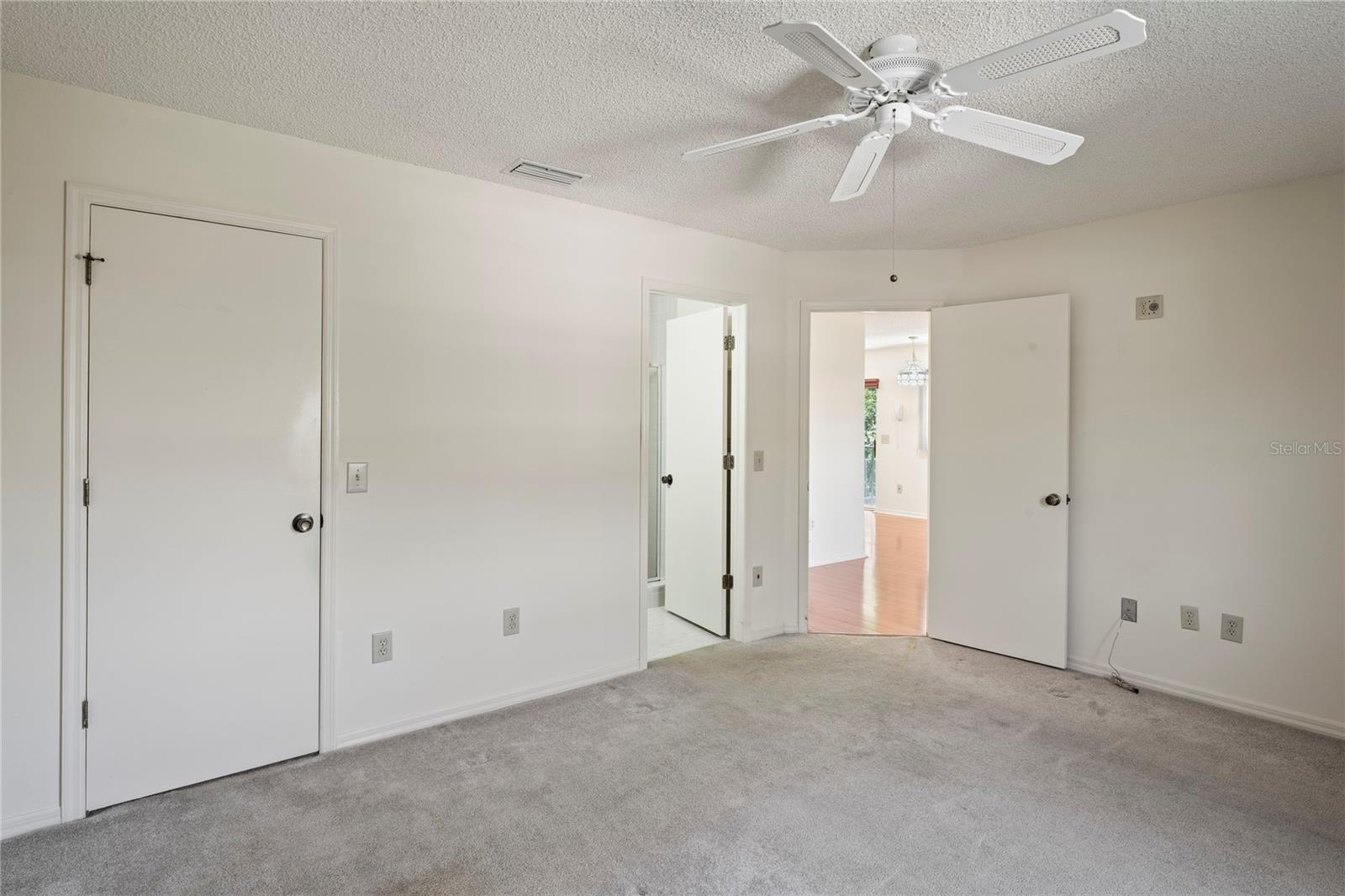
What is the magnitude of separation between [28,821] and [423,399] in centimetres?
184

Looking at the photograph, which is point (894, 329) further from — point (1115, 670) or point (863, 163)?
point (863, 163)

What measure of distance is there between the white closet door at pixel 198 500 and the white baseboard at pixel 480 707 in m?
0.21

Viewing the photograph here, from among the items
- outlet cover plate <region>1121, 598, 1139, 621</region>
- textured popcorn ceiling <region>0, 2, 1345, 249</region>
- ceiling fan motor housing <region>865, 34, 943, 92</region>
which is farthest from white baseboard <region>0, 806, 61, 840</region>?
outlet cover plate <region>1121, 598, 1139, 621</region>

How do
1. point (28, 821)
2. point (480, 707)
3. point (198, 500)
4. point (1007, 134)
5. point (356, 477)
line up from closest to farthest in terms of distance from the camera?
point (1007, 134) < point (28, 821) < point (198, 500) < point (356, 477) < point (480, 707)

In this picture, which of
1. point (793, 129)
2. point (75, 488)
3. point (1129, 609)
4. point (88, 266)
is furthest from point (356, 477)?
point (1129, 609)

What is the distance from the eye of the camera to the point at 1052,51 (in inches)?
62.5

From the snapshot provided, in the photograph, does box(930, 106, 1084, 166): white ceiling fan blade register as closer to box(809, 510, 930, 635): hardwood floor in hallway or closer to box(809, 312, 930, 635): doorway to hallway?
box(809, 312, 930, 635): doorway to hallway

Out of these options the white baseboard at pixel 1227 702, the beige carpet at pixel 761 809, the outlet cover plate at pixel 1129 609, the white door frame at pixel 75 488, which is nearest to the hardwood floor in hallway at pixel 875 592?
the white baseboard at pixel 1227 702

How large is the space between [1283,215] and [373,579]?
13.9 ft

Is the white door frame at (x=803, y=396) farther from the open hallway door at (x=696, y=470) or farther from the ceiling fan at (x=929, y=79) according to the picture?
the ceiling fan at (x=929, y=79)

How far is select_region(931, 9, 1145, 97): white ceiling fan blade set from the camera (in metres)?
1.45

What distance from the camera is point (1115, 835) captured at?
2.18 m

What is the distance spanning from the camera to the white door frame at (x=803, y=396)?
4.29 m

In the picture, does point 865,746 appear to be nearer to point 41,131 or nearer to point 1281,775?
point 1281,775
